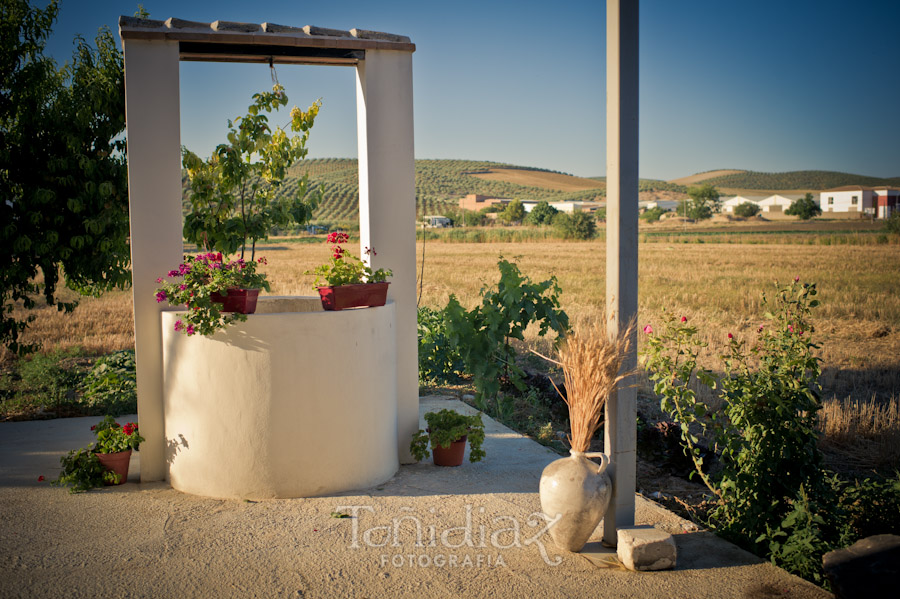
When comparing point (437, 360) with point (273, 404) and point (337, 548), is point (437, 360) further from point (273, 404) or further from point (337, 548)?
point (337, 548)

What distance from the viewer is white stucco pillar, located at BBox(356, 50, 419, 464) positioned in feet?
16.7

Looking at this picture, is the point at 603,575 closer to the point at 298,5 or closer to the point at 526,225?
the point at 298,5

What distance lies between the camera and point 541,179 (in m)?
68.9

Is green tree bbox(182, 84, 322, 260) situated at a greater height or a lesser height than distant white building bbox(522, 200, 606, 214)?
lesser

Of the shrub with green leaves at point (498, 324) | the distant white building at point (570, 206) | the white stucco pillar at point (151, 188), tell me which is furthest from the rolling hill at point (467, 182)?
the white stucco pillar at point (151, 188)

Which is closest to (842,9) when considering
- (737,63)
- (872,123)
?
(872,123)

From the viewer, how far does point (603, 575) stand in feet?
11.3

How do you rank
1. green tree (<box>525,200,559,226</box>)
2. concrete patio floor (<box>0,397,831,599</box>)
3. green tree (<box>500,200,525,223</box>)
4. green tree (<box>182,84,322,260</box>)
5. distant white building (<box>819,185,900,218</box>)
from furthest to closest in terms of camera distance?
green tree (<box>525,200,559,226</box>) < green tree (<box>500,200,525,223</box>) < distant white building (<box>819,185,900,218</box>) < green tree (<box>182,84,322,260</box>) < concrete patio floor (<box>0,397,831,599</box>)

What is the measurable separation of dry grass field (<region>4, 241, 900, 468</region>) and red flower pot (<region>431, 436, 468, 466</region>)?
142 centimetres

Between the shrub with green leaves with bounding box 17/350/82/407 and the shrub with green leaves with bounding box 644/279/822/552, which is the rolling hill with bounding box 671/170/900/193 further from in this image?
the shrub with green leaves with bounding box 17/350/82/407

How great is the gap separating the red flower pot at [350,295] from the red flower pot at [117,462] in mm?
1841

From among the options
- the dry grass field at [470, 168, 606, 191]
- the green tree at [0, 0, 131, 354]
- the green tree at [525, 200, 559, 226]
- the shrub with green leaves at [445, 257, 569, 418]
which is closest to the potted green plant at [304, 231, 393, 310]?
the shrub with green leaves at [445, 257, 569, 418]

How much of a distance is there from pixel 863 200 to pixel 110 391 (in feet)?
151

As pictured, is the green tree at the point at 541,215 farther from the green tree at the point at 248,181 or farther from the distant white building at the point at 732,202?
the green tree at the point at 248,181
